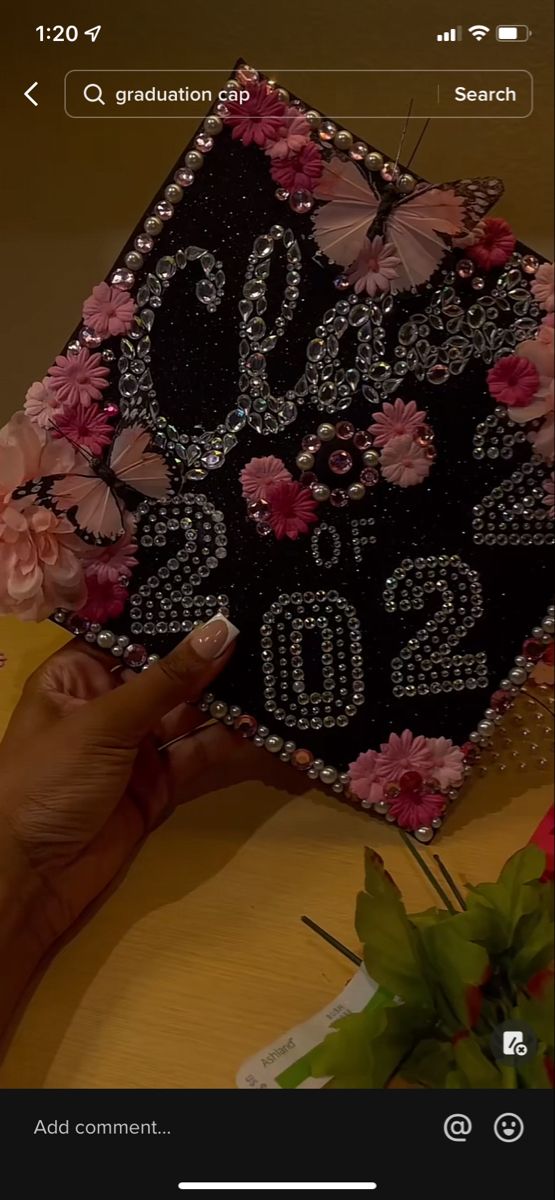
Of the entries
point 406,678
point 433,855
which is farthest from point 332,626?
point 433,855

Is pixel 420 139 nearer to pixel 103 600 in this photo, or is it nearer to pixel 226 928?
pixel 103 600

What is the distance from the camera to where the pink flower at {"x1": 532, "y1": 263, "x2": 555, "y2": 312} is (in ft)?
1.76

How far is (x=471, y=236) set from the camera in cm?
54

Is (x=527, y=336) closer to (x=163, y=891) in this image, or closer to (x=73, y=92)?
(x=73, y=92)

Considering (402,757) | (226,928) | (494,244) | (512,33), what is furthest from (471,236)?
(226,928)

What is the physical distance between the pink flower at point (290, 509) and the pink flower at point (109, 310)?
0.14m

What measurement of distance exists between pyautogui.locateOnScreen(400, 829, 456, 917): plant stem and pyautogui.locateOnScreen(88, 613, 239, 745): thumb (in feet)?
0.55

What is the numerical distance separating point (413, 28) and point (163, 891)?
22.0 inches

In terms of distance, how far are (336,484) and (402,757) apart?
18 cm

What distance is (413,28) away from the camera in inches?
20.2
